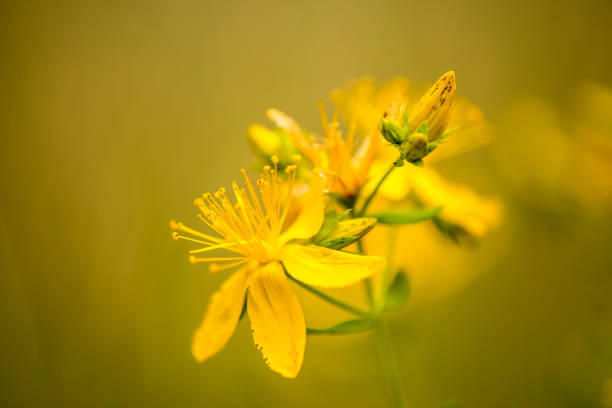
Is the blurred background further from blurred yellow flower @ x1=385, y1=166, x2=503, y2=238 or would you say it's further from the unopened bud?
the unopened bud

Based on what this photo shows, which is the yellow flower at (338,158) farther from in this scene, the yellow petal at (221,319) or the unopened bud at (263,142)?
the yellow petal at (221,319)

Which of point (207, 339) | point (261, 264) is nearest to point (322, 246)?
point (261, 264)

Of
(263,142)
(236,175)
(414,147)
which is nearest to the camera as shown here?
(414,147)

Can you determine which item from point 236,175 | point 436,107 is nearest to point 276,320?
point 436,107

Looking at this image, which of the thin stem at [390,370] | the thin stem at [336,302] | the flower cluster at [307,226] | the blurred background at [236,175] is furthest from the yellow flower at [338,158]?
the blurred background at [236,175]

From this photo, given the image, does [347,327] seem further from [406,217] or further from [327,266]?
[406,217]

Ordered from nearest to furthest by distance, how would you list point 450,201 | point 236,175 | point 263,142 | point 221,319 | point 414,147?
point 414,147, point 221,319, point 263,142, point 450,201, point 236,175

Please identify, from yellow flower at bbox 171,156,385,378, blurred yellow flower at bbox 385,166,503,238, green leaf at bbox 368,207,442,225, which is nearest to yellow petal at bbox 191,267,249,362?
yellow flower at bbox 171,156,385,378
